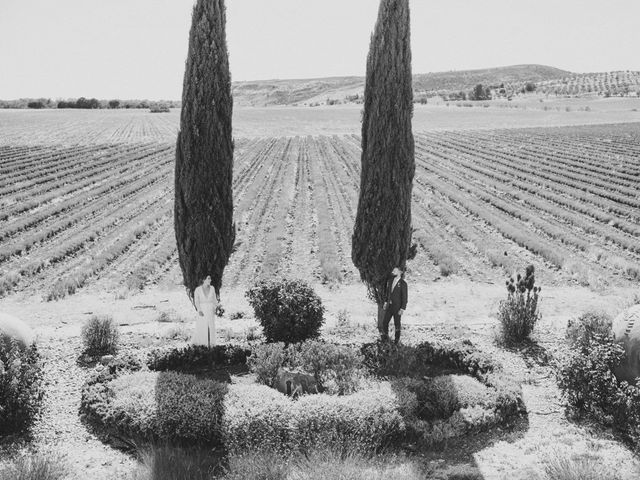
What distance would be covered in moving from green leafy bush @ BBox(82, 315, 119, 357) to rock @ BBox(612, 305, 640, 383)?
884cm

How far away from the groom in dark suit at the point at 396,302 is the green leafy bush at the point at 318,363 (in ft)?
4.13

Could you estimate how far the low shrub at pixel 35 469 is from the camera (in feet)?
23.6

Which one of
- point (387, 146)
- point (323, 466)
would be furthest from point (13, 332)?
point (387, 146)

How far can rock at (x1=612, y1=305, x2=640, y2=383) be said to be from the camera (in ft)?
30.3

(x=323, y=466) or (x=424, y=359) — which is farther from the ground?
(x=323, y=466)

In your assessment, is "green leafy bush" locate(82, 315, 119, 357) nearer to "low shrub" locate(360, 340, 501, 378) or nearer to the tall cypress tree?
"low shrub" locate(360, 340, 501, 378)

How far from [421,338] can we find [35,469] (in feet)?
25.3

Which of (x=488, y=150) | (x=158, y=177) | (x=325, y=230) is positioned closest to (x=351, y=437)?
(x=325, y=230)

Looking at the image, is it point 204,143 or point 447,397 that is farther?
point 204,143

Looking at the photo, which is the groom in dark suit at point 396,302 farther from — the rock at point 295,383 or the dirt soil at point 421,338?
the rock at point 295,383

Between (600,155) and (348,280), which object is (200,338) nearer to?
(348,280)

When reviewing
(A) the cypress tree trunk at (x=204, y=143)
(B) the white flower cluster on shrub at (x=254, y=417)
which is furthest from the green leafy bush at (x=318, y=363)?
(A) the cypress tree trunk at (x=204, y=143)

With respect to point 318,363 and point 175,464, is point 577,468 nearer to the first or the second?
point 318,363

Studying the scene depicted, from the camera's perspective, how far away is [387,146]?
12195 mm
